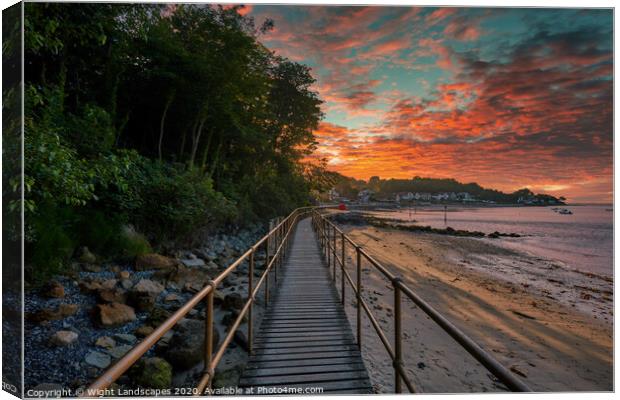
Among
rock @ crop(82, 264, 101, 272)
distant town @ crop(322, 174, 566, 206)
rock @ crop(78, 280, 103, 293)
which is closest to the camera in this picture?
rock @ crop(78, 280, 103, 293)

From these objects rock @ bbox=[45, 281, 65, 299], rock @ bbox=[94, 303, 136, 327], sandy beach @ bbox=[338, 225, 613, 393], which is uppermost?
rock @ bbox=[45, 281, 65, 299]

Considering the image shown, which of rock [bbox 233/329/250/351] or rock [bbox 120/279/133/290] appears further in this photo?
rock [bbox 120/279/133/290]

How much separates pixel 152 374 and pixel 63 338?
1.41 meters

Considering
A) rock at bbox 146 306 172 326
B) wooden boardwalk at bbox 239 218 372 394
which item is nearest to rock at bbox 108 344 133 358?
rock at bbox 146 306 172 326

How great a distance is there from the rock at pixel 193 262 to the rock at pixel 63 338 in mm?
3830

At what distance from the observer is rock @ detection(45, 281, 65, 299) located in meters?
4.12

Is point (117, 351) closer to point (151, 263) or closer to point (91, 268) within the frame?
point (91, 268)

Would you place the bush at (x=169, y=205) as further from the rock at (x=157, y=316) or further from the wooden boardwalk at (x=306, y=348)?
the wooden boardwalk at (x=306, y=348)

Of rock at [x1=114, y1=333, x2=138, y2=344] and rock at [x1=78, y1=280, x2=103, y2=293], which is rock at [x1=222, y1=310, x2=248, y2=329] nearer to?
rock at [x1=114, y1=333, x2=138, y2=344]

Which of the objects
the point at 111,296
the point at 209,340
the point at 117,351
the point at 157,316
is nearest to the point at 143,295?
the point at 111,296

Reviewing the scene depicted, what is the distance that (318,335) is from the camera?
10.0 ft

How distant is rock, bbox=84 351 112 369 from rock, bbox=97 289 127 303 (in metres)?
1.16

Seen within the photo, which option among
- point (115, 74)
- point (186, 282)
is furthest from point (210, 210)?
point (115, 74)

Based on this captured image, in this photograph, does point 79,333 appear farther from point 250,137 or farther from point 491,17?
point 250,137
